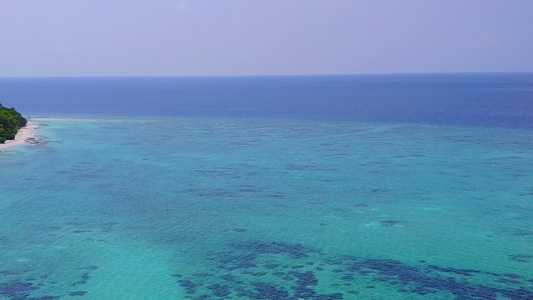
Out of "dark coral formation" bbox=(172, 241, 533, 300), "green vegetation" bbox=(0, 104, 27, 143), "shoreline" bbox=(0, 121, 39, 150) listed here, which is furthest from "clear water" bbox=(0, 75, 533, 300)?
"green vegetation" bbox=(0, 104, 27, 143)

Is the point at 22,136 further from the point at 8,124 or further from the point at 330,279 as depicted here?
the point at 330,279

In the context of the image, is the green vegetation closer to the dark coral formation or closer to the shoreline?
the shoreline

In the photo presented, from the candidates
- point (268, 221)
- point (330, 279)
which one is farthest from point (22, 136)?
point (330, 279)

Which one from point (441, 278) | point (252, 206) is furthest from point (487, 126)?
point (441, 278)

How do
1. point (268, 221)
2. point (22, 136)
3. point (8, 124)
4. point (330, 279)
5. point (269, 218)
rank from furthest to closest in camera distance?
point (22, 136) < point (8, 124) < point (269, 218) < point (268, 221) < point (330, 279)

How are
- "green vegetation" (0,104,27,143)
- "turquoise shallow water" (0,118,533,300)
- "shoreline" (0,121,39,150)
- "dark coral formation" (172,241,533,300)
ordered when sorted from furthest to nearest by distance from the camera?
"green vegetation" (0,104,27,143) < "shoreline" (0,121,39,150) < "turquoise shallow water" (0,118,533,300) < "dark coral formation" (172,241,533,300)

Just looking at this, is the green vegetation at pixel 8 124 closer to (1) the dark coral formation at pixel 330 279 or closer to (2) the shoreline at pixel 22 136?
(2) the shoreline at pixel 22 136
